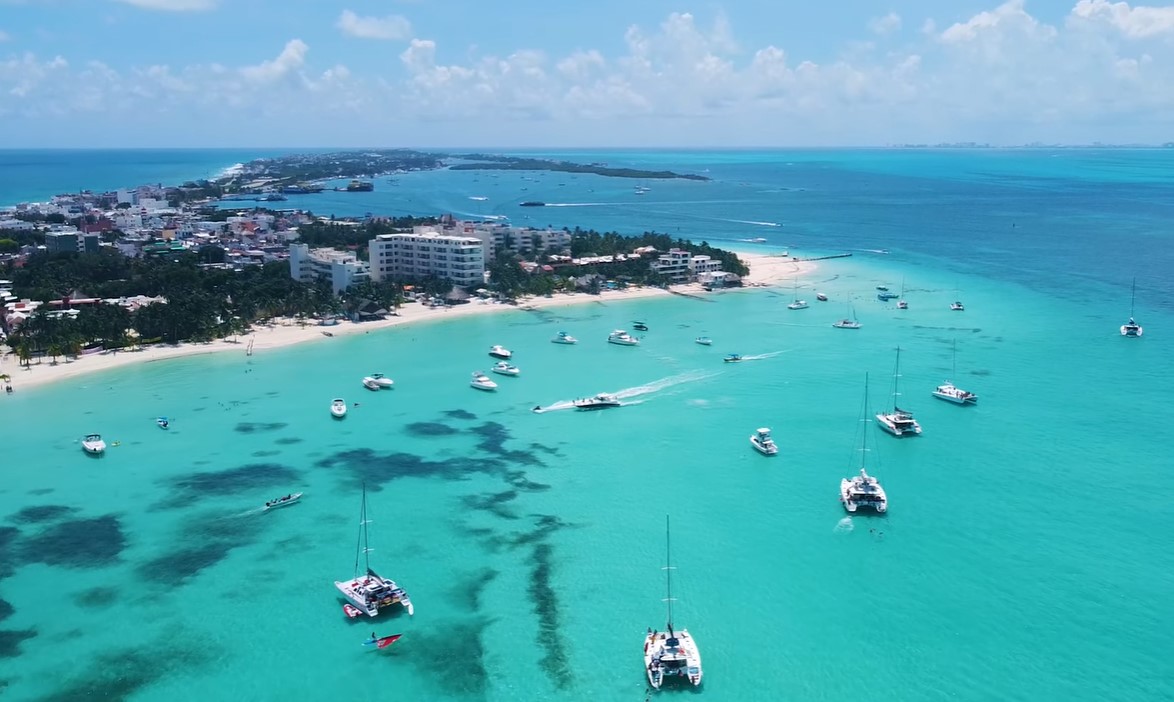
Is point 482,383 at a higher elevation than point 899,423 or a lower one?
lower

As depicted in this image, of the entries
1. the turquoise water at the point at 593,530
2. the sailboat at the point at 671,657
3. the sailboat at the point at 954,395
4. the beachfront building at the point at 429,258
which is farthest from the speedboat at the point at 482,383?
the beachfront building at the point at 429,258

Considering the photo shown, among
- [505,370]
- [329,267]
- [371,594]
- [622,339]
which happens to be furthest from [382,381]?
[329,267]

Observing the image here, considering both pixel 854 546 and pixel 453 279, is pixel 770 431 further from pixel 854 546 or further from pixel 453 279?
pixel 453 279

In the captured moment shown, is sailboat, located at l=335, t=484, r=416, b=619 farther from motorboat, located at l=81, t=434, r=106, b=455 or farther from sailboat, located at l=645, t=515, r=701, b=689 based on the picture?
motorboat, located at l=81, t=434, r=106, b=455

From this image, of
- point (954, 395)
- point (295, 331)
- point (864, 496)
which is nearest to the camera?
point (864, 496)

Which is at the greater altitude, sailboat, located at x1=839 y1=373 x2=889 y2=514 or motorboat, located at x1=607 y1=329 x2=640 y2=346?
motorboat, located at x1=607 y1=329 x2=640 y2=346

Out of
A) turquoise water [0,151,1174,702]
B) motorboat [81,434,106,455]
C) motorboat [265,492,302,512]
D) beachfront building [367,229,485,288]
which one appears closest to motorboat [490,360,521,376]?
turquoise water [0,151,1174,702]

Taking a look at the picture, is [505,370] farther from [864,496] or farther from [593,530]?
[864,496]
